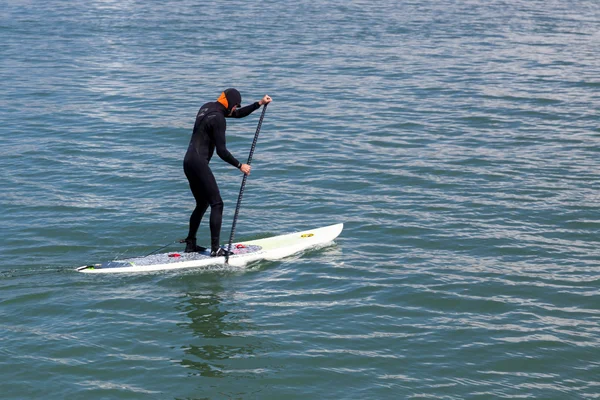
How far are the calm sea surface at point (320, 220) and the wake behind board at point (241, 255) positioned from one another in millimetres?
185

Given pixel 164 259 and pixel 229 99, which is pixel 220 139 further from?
pixel 164 259

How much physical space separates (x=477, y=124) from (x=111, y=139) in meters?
9.14

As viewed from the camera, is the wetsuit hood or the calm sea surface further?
the wetsuit hood

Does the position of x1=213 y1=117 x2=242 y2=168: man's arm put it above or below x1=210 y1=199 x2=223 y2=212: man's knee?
above

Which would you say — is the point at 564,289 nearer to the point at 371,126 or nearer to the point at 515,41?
the point at 371,126

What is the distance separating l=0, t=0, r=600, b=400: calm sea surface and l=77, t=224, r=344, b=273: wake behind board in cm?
18

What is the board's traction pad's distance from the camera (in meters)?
13.2

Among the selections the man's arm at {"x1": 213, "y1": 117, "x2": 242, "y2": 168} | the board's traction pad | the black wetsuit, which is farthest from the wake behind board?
the man's arm at {"x1": 213, "y1": 117, "x2": 242, "y2": 168}

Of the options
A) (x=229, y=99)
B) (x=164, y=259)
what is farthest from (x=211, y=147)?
(x=164, y=259)

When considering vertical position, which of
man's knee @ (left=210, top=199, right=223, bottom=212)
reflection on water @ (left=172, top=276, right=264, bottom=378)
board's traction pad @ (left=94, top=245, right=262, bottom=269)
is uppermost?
man's knee @ (left=210, top=199, right=223, bottom=212)

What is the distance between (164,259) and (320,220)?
3296mm

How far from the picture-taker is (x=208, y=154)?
13211 millimetres

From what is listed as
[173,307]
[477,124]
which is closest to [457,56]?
[477,124]

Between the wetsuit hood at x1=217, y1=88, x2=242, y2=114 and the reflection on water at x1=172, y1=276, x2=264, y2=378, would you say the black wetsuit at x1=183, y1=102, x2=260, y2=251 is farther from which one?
the reflection on water at x1=172, y1=276, x2=264, y2=378
